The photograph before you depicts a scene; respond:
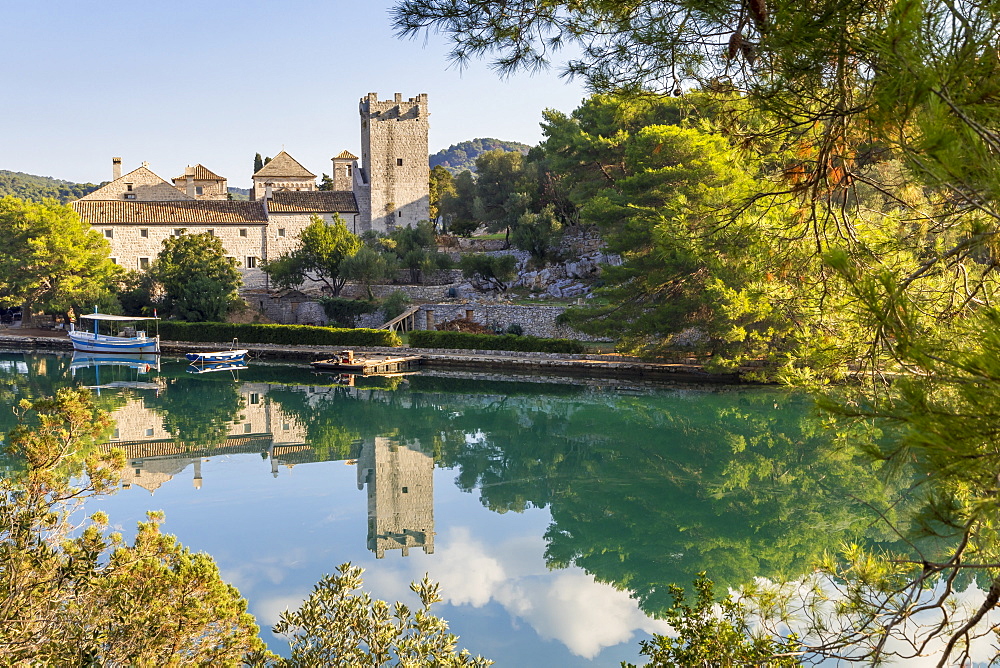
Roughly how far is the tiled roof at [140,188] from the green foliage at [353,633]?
4047cm

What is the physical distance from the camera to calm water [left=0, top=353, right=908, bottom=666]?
955 cm

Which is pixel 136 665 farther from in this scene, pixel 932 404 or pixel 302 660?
pixel 932 404

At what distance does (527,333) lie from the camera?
28781 millimetres

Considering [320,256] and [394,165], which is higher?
[394,165]

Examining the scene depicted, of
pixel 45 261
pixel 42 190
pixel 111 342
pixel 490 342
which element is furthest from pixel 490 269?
pixel 42 190

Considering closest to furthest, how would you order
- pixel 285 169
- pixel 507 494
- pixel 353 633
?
pixel 353 633
pixel 507 494
pixel 285 169

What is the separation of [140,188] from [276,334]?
55.3 feet

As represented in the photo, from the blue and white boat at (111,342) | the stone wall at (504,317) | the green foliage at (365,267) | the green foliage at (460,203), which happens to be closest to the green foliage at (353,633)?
the stone wall at (504,317)

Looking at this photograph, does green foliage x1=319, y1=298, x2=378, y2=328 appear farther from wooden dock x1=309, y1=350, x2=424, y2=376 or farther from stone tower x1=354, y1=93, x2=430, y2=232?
stone tower x1=354, y1=93, x2=430, y2=232

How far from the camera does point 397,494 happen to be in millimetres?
13656

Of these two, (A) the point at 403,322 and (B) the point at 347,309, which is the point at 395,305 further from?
(B) the point at 347,309

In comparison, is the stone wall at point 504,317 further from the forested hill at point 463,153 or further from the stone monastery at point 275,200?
the forested hill at point 463,153

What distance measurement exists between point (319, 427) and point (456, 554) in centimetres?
886

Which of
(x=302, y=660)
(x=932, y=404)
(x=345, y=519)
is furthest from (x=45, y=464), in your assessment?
(x=345, y=519)
